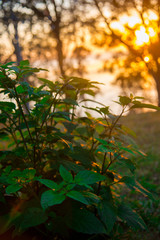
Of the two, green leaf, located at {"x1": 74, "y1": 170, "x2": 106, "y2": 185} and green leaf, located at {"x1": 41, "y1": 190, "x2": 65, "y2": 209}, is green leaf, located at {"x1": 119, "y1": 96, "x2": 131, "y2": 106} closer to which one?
green leaf, located at {"x1": 74, "y1": 170, "x2": 106, "y2": 185}

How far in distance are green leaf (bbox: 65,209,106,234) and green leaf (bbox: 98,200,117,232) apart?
0.08m

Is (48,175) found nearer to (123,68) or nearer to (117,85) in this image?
(123,68)

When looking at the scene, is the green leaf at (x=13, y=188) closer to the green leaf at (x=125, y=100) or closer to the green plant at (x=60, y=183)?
the green plant at (x=60, y=183)

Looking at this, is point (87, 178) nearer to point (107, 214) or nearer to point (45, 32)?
point (107, 214)

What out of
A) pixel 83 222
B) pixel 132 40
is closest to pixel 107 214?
pixel 83 222

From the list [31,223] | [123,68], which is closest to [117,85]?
[123,68]

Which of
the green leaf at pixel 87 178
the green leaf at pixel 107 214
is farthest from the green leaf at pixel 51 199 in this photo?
the green leaf at pixel 107 214

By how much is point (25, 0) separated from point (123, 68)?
7487 mm

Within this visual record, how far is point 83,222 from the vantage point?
1.26m

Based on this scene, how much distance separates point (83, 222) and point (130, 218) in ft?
1.49

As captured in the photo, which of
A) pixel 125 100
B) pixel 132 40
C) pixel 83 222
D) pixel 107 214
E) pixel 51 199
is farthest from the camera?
pixel 132 40

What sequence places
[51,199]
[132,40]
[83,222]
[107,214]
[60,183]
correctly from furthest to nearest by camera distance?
1. [132,40]
2. [107,214]
3. [83,222]
4. [60,183]
5. [51,199]

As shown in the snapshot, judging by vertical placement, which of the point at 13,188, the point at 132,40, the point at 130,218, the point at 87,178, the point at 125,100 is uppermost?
the point at 132,40

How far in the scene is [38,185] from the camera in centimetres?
164
